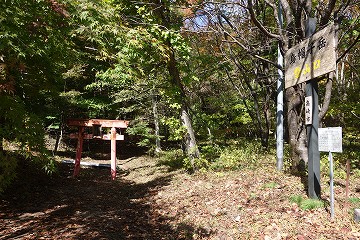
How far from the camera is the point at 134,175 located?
1262 cm

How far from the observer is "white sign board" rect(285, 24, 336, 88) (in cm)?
448

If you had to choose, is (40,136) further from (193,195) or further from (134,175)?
(134,175)

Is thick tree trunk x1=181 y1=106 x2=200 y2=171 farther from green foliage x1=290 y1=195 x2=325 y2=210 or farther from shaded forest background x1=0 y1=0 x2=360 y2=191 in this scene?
green foliage x1=290 y1=195 x2=325 y2=210

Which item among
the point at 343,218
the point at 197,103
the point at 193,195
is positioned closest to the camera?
the point at 343,218

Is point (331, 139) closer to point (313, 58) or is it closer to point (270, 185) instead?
point (313, 58)

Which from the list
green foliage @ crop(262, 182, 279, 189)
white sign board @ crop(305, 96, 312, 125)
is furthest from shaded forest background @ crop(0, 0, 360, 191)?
white sign board @ crop(305, 96, 312, 125)

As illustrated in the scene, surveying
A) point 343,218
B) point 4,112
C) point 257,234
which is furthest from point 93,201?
point 343,218

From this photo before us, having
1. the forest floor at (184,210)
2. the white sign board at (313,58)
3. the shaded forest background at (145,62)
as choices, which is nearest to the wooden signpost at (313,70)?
the white sign board at (313,58)

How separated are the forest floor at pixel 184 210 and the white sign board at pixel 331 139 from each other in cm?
115

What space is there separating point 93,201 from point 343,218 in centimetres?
669

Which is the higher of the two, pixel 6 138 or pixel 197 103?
pixel 197 103

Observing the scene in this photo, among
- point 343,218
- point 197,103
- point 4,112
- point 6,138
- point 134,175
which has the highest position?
point 197,103

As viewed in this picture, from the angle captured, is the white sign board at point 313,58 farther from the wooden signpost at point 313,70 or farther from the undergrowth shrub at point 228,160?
the undergrowth shrub at point 228,160

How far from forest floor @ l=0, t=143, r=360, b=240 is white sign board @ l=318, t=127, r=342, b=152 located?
45.4 inches
